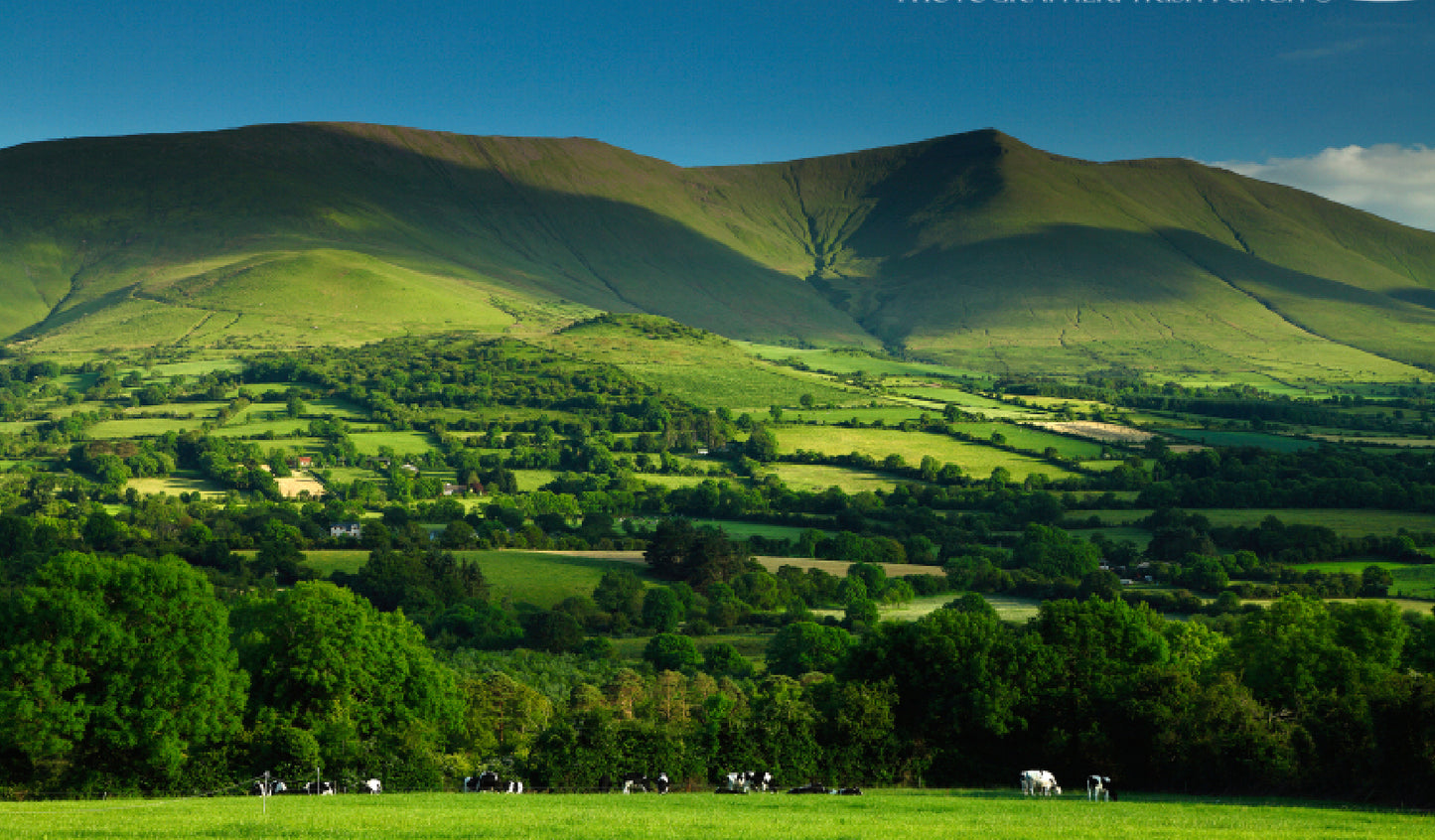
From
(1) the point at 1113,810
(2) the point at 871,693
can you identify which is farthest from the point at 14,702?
(1) the point at 1113,810

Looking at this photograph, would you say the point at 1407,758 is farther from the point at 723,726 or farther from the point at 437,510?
the point at 437,510

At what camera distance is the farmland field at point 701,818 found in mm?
27906

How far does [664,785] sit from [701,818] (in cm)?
1698

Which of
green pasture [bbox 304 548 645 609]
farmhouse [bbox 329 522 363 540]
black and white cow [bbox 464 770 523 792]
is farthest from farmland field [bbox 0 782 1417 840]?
farmhouse [bbox 329 522 363 540]

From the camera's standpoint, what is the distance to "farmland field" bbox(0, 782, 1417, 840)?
91.6ft

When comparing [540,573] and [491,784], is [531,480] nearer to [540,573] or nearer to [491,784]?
[540,573]

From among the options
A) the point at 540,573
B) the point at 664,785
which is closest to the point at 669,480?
the point at 540,573

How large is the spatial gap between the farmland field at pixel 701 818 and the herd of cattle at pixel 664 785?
2.45 meters

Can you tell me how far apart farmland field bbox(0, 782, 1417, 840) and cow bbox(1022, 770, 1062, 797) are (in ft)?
7.34

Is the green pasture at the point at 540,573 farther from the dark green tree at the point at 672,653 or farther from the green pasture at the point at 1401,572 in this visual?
the green pasture at the point at 1401,572

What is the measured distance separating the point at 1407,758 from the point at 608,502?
142296 millimetres

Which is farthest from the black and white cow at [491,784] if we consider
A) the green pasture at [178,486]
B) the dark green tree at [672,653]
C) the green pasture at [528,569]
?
the green pasture at [178,486]

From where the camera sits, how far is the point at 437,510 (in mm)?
163500

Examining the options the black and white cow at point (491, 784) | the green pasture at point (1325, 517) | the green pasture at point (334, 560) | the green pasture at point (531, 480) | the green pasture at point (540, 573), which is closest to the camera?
the black and white cow at point (491, 784)
